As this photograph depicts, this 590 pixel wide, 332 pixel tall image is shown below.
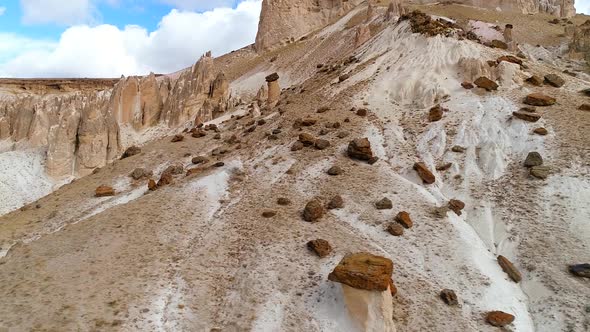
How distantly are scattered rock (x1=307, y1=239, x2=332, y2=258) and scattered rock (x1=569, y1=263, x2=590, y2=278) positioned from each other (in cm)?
615

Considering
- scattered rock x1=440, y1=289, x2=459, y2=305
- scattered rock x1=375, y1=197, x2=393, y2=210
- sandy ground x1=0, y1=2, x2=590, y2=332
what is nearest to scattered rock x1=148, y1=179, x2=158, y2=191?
sandy ground x1=0, y1=2, x2=590, y2=332

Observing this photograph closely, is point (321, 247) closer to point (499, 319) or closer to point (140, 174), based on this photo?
point (499, 319)

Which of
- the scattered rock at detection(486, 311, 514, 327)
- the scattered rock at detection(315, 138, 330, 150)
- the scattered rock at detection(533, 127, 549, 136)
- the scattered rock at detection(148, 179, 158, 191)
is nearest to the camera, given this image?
the scattered rock at detection(486, 311, 514, 327)

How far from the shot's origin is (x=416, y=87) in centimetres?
2269

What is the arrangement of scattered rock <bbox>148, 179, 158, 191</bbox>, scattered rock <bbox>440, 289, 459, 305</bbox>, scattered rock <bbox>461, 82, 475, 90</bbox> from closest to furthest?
1. scattered rock <bbox>440, 289, 459, 305</bbox>
2. scattered rock <bbox>148, 179, 158, 191</bbox>
3. scattered rock <bbox>461, 82, 475, 90</bbox>

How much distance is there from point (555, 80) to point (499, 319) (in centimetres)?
1488

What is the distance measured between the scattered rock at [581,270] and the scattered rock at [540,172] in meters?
4.15

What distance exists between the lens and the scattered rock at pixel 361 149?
58.5ft

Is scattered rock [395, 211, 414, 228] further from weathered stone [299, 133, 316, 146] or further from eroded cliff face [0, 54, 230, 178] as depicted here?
eroded cliff face [0, 54, 230, 178]

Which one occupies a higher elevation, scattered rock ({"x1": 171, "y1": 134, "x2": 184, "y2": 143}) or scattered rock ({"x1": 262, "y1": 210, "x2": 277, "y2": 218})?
scattered rock ({"x1": 171, "y1": 134, "x2": 184, "y2": 143})

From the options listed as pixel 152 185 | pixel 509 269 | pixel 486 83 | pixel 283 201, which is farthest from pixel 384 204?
pixel 486 83

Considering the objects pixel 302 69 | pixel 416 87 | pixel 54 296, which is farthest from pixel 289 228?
pixel 302 69

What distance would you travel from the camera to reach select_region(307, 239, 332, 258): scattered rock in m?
12.9

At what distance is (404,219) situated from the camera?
47.0 feet
